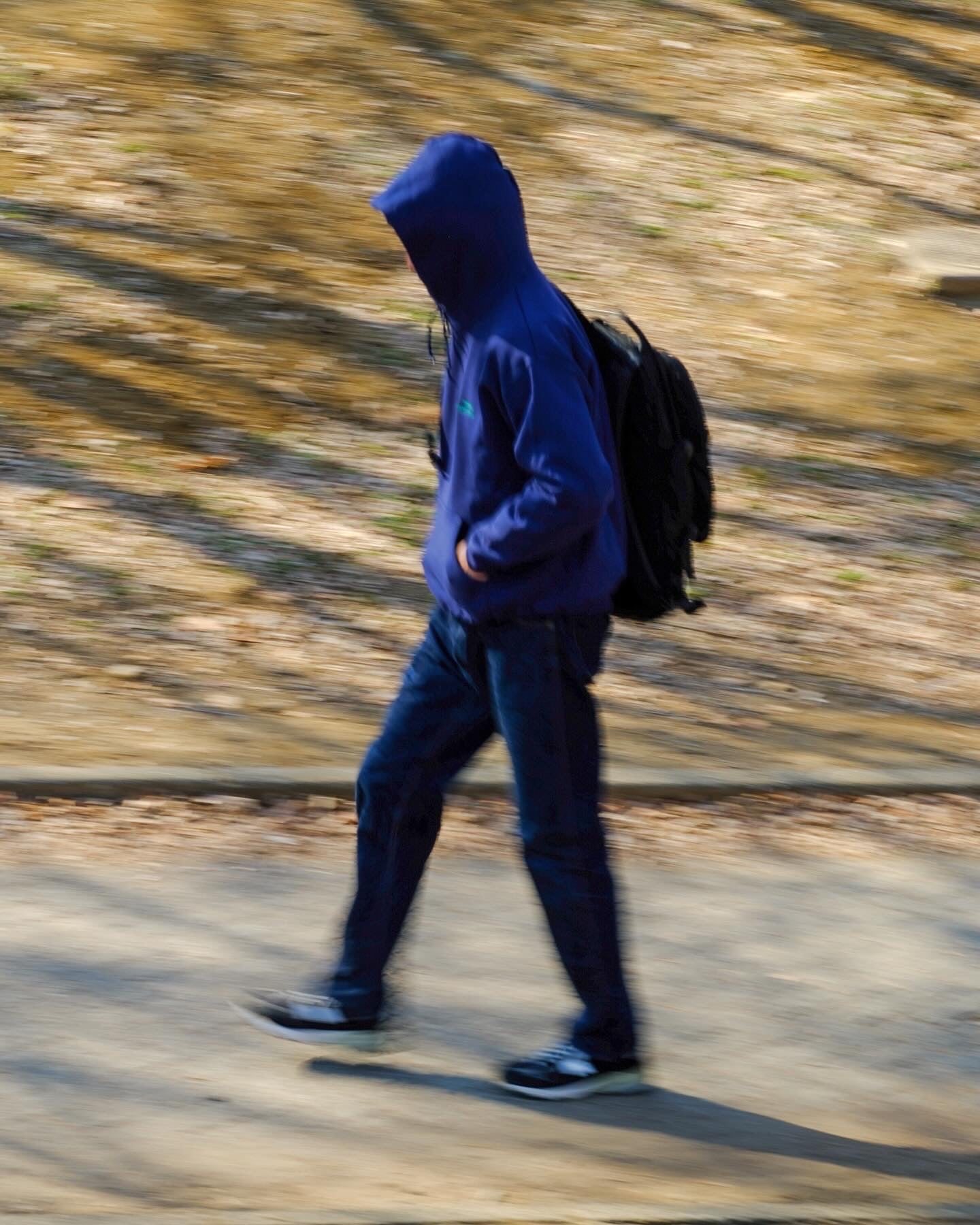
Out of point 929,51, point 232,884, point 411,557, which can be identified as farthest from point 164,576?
point 929,51

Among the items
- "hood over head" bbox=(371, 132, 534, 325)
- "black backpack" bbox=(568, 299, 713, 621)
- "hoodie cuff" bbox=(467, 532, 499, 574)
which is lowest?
"hoodie cuff" bbox=(467, 532, 499, 574)

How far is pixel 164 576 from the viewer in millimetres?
7027

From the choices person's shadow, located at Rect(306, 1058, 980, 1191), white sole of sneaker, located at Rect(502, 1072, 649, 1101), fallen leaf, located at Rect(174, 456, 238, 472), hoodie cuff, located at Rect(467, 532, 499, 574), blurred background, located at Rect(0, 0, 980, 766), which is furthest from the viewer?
fallen leaf, located at Rect(174, 456, 238, 472)

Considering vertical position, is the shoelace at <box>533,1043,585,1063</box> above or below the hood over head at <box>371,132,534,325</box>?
below

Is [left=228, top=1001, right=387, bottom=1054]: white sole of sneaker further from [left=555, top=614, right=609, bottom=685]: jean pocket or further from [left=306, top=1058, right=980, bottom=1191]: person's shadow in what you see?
[left=555, top=614, right=609, bottom=685]: jean pocket

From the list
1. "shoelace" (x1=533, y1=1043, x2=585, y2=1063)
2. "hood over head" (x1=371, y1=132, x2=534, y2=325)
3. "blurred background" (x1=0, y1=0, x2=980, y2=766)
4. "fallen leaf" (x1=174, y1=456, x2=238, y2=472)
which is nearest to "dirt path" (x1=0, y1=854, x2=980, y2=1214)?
"shoelace" (x1=533, y1=1043, x2=585, y2=1063)

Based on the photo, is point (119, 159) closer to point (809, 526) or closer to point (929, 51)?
point (809, 526)

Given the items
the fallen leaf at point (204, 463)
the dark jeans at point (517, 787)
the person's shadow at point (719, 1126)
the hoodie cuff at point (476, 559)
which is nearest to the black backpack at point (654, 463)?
the dark jeans at point (517, 787)

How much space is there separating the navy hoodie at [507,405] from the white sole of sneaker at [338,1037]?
3.45 ft

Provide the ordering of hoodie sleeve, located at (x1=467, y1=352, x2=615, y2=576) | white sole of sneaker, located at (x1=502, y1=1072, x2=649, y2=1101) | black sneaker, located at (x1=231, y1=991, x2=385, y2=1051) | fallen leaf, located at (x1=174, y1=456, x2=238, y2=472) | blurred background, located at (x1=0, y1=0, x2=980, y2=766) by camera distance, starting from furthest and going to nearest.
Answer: fallen leaf, located at (x1=174, y1=456, x2=238, y2=472) → blurred background, located at (x1=0, y1=0, x2=980, y2=766) → black sneaker, located at (x1=231, y1=991, x2=385, y2=1051) → white sole of sneaker, located at (x1=502, y1=1072, x2=649, y2=1101) → hoodie sleeve, located at (x1=467, y1=352, x2=615, y2=576)

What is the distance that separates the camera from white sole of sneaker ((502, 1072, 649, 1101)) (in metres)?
3.92

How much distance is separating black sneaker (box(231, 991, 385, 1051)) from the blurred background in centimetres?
153

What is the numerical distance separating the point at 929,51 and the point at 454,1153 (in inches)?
485

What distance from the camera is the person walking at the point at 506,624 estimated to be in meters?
3.44
